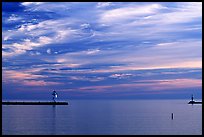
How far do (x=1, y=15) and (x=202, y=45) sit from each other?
919mm

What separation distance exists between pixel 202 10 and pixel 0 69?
0.93 meters

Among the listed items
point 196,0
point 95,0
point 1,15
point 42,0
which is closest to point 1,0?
point 1,15

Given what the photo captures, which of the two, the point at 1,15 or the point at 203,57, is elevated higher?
the point at 1,15

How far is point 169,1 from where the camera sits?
1570 mm

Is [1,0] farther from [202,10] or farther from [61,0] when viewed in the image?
[202,10]

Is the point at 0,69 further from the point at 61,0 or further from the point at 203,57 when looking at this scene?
the point at 203,57

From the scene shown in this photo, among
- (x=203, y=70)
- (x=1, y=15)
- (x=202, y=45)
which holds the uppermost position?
(x=1, y=15)

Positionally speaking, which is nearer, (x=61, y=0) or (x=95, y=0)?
(x=95, y=0)

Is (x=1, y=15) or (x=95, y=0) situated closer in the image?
(x=95, y=0)

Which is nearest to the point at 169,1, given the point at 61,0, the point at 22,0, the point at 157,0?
the point at 157,0

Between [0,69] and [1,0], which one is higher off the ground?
[1,0]

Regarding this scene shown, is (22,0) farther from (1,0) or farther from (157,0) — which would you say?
(157,0)

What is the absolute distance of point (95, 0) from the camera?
4.83ft

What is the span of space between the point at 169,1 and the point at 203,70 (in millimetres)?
343
